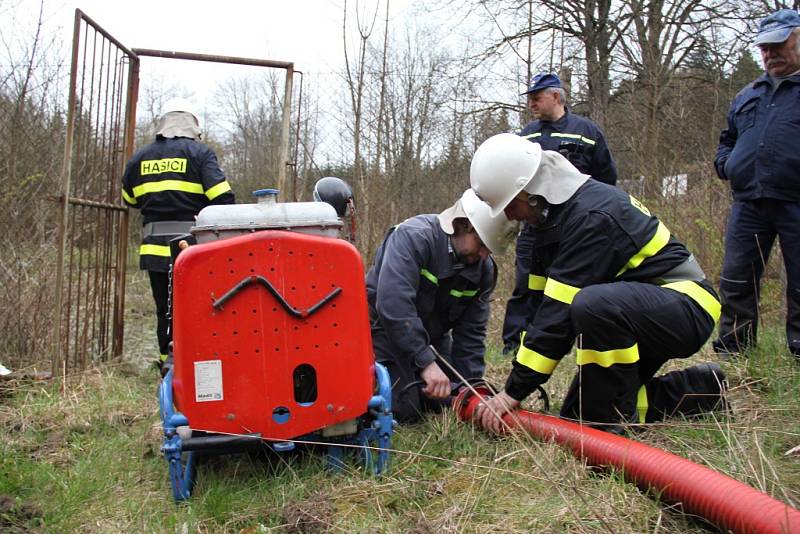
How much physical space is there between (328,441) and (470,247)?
3.69 ft

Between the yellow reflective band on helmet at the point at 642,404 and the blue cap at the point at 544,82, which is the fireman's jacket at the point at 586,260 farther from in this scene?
the blue cap at the point at 544,82

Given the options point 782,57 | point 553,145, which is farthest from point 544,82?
point 782,57

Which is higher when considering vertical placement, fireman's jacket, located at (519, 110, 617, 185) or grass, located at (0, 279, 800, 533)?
fireman's jacket, located at (519, 110, 617, 185)

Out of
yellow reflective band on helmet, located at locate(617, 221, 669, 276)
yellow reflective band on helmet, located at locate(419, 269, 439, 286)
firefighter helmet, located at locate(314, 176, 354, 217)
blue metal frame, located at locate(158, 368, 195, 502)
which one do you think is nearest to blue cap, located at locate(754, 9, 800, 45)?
yellow reflective band on helmet, located at locate(617, 221, 669, 276)

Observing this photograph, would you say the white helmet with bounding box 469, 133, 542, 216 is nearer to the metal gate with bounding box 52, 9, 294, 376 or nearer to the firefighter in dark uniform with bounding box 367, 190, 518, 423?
the firefighter in dark uniform with bounding box 367, 190, 518, 423

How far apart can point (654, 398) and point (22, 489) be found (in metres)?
2.68

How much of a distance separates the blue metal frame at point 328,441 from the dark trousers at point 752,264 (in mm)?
2291

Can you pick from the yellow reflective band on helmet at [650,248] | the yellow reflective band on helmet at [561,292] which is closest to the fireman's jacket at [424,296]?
the yellow reflective band on helmet at [561,292]

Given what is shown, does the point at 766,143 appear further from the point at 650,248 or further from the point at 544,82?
the point at 544,82

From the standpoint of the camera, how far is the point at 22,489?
2738 mm

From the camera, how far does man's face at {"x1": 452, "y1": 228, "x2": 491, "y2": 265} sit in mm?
3301

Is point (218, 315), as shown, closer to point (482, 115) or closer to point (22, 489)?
point (22, 489)

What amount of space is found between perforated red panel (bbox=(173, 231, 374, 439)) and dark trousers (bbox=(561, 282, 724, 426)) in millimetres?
908

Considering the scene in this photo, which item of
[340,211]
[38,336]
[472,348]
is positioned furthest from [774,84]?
[38,336]
